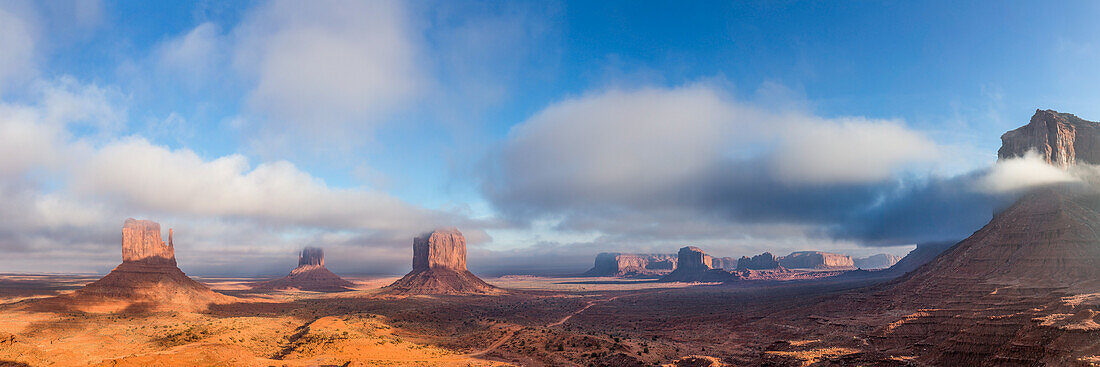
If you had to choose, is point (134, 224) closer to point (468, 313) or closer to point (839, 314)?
point (468, 313)

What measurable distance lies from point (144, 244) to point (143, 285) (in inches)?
568

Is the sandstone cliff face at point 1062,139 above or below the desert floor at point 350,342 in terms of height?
above

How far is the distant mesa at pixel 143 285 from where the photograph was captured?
334 feet

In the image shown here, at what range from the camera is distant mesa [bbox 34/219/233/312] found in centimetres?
10188

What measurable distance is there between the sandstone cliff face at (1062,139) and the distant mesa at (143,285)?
629ft

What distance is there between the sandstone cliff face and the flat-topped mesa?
678 ft

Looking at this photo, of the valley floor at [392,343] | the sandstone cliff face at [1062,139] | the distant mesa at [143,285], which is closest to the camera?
the valley floor at [392,343]

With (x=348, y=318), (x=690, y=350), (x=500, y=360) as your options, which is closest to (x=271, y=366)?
(x=500, y=360)

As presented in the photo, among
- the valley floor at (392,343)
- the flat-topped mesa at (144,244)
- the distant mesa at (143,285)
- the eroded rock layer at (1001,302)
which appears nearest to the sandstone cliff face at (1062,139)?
the eroded rock layer at (1001,302)

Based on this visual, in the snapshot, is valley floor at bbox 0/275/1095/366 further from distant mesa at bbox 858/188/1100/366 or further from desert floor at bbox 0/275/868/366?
distant mesa at bbox 858/188/1100/366

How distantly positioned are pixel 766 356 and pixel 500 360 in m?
30.9

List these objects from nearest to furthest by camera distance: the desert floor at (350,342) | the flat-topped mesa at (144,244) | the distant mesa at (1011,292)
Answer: the distant mesa at (1011,292)
the desert floor at (350,342)
the flat-topped mesa at (144,244)

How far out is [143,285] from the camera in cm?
11019

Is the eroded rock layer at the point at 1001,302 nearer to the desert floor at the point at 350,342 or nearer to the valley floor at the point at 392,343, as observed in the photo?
the valley floor at the point at 392,343
